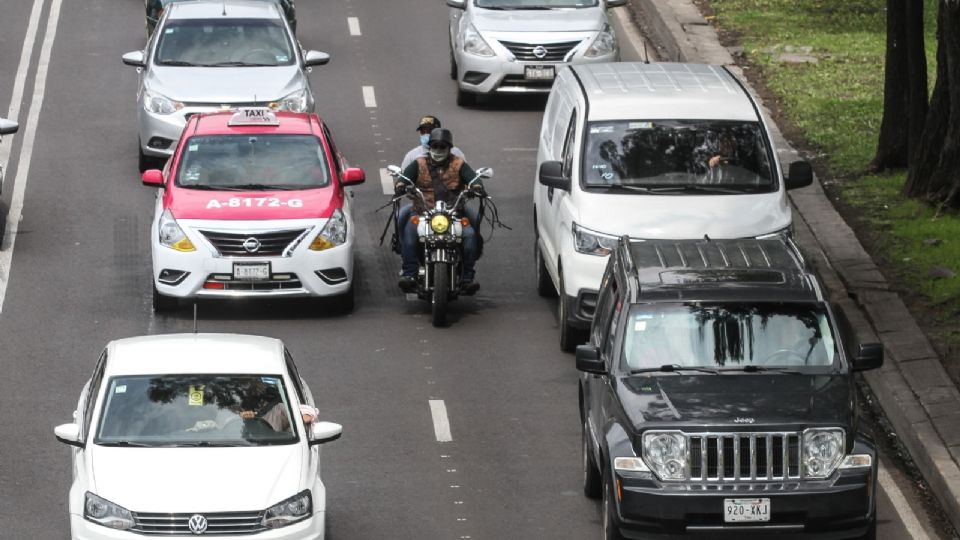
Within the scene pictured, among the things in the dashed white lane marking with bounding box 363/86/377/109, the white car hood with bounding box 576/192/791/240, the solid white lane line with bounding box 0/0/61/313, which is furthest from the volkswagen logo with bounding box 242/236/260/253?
the dashed white lane marking with bounding box 363/86/377/109

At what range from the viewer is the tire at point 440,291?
1980 cm

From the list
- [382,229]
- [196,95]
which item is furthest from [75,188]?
[382,229]

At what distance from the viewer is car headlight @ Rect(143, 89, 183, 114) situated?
2511 centimetres

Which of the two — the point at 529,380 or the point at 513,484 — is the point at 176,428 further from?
the point at 529,380

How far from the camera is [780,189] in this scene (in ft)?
62.8

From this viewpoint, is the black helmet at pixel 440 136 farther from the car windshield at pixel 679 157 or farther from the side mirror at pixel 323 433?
the side mirror at pixel 323 433

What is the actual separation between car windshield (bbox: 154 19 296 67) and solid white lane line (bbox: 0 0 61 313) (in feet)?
6.92

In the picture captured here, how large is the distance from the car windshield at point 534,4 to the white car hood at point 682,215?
10981 mm

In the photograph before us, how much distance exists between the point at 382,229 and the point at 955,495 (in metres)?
9.88

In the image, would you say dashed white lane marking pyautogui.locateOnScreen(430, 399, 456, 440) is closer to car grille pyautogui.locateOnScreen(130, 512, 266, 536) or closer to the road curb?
the road curb

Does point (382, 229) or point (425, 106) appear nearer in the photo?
point (382, 229)

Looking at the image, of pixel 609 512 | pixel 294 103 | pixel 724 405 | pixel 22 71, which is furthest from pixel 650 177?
pixel 22 71

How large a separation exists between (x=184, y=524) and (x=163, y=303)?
7862mm

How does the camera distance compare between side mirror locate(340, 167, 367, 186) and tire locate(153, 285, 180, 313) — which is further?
side mirror locate(340, 167, 367, 186)
